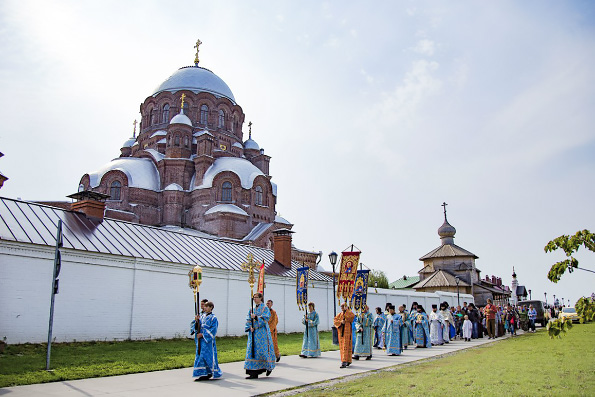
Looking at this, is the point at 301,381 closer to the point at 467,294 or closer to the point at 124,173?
the point at 124,173

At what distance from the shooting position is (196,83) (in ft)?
154

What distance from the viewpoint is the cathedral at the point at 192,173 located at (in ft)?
123

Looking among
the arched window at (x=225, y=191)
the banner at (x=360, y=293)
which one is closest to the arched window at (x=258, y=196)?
the arched window at (x=225, y=191)

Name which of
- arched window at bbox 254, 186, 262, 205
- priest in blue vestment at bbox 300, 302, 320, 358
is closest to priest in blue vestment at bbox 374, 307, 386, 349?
priest in blue vestment at bbox 300, 302, 320, 358

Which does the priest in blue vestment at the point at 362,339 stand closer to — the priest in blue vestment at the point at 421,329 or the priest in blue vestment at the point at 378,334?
the priest in blue vestment at the point at 378,334

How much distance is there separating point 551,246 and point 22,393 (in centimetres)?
751

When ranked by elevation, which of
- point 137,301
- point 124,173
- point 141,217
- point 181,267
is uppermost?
point 124,173

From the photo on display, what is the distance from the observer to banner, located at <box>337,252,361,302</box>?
12828 mm

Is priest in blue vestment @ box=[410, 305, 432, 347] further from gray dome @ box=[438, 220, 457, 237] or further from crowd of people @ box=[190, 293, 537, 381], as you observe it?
gray dome @ box=[438, 220, 457, 237]

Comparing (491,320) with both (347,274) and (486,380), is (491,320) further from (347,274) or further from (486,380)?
(486,380)

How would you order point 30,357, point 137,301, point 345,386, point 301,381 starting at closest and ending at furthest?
point 345,386 < point 301,381 < point 30,357 < point 137,301

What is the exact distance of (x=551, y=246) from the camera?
14.8ft

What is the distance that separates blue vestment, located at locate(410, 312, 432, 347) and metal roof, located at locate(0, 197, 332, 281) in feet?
23.1

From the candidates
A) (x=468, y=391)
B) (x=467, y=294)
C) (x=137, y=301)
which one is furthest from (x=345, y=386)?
(x=467, y=294)
